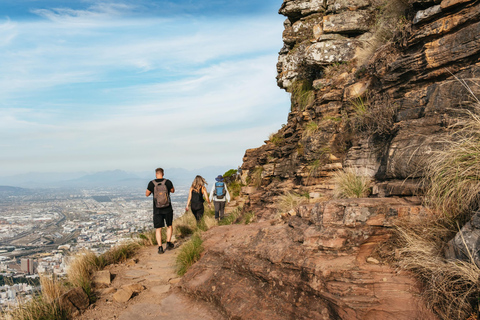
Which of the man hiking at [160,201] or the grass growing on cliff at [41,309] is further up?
the man hiking at [160,201]

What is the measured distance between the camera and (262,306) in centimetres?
402

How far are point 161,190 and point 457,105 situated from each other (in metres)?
6.94

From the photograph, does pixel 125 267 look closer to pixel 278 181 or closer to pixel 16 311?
pixel 16 311

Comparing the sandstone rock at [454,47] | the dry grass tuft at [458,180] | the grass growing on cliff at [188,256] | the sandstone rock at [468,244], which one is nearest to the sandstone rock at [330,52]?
the sandstone rock at [454,47]

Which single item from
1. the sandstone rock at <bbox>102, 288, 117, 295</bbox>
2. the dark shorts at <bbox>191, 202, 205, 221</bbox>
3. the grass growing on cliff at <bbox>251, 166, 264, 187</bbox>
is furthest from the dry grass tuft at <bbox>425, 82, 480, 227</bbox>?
the grass growing on cliff at <bbox>251, 166, 264, 187</bbox>

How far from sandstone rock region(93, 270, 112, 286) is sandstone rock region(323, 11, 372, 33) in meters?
9.97

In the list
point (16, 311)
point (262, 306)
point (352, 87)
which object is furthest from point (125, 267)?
point (352, 87)

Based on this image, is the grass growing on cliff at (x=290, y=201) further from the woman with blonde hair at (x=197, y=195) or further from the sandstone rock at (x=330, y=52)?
the sandstone rock at (x=330, y=52)

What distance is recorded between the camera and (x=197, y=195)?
10383 mm

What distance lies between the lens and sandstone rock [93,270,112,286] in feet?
20.6

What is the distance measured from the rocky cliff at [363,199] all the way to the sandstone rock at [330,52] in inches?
41.9

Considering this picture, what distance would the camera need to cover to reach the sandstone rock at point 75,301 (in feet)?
Answer: 15.9

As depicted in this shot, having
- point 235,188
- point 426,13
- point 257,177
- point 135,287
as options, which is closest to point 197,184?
point 257,177

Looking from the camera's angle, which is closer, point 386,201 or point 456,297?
point 456,297
